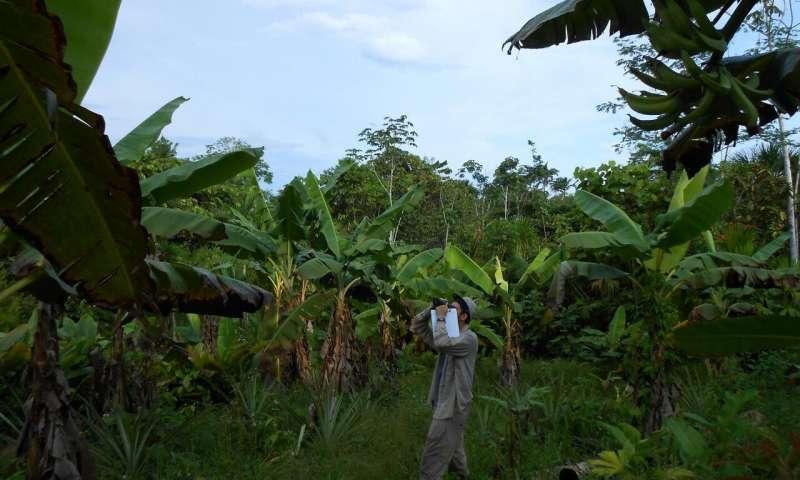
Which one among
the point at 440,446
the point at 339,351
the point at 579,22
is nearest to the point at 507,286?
the point at 339,351

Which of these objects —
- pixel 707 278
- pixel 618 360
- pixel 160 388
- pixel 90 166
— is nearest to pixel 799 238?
pixel 618 360

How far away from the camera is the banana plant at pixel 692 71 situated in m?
3.17

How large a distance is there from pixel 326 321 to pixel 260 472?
6.60 metres

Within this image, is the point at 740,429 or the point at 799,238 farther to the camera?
the point at 799,238

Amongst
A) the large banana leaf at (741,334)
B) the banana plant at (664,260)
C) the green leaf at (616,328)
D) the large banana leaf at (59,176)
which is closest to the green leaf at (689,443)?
the large banana leaf at (741,334)

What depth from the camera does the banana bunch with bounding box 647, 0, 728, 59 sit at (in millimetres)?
3148

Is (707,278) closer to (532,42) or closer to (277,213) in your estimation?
(532,42)

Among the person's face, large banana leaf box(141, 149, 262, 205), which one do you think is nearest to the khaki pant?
the person's face

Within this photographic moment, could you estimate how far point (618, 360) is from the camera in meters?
10.5

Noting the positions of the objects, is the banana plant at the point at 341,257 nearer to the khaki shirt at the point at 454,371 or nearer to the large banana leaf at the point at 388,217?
the large banana leaf at the point at 388,217

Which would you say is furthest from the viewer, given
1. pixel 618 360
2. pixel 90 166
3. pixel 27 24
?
pixel 618 360

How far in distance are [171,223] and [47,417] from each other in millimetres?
1427

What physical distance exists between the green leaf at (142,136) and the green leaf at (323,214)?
10.7 feet

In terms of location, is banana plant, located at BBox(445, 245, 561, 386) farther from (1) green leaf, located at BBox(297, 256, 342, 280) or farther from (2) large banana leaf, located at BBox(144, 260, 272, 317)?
(2) large banana leaf, located at BBox(144, 260, 272, 317)
